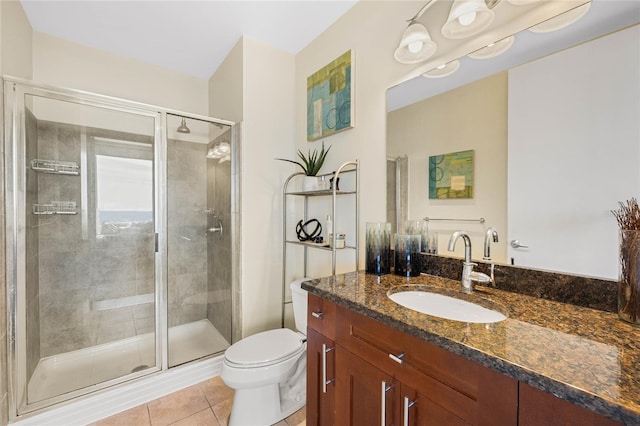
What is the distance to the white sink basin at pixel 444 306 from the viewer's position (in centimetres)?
97

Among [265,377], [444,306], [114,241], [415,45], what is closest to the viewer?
[444,306]

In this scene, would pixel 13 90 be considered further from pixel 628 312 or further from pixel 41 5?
pixel 628 312

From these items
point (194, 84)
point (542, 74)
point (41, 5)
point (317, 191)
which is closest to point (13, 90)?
point (41, 5)

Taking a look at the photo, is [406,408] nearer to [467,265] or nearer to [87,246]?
[467,265]

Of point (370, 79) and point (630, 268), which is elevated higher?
point (370, 79)

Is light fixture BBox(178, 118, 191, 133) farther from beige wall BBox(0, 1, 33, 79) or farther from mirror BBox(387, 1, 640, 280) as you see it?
mirror BBox(387, 1, 640, 280)

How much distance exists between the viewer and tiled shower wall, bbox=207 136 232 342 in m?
2.15

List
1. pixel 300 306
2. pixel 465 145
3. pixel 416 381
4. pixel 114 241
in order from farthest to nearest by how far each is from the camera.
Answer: pixel 114 241
pixel 300 306
pixel 465 145
pixel 416 381

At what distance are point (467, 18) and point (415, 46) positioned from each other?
0.24 meters

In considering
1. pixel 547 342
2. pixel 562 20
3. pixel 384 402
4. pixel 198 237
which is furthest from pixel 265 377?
pixel 562 20

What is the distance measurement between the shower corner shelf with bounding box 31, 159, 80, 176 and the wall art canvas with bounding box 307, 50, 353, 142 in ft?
5.69

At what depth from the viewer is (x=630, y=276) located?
0.74m

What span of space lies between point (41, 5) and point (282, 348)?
8.79 feet

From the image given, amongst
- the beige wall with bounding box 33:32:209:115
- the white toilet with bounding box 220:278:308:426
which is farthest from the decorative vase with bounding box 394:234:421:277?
the beige wall with bounding box 33:32:209:115
